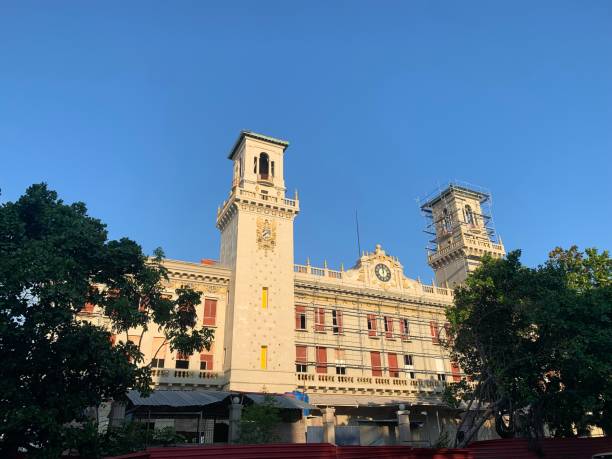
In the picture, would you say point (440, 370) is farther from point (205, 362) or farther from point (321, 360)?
point (205, 362)

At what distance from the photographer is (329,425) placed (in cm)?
3569

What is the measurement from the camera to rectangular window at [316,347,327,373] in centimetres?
4150

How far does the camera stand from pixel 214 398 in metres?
31.5

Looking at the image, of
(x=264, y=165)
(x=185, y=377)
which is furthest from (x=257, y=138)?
(x=185, y=377)

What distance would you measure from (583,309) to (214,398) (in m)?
22.7

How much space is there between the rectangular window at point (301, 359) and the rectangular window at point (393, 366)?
820 centimetres

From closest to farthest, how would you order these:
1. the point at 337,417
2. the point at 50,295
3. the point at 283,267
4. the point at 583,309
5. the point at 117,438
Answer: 1. the point at 50,295
2. the point at 117,438
3. the point at 583,309
4. the point at 337,417
5. the point at 283,267

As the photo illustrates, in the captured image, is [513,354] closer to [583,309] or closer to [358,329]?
[583,309]

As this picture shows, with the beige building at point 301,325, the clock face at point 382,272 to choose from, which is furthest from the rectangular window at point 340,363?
the clock face at point 382,272

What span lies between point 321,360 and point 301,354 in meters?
1.94

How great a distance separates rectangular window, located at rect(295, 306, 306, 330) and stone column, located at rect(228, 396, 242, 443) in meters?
11.5

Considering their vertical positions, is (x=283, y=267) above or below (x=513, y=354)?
above

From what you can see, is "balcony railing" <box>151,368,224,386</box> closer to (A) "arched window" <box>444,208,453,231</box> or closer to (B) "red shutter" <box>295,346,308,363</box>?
(B) "red shutter" <box>295,346,308,363</box>

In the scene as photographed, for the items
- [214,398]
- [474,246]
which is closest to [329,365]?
[214,398]
